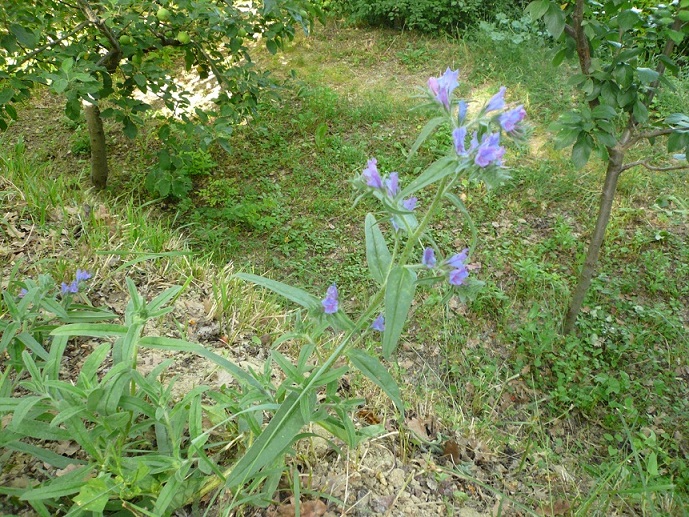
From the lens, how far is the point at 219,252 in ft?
11.7

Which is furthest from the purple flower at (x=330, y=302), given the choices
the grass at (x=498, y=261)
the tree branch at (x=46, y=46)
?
the tree branch at (x=46, y=46)

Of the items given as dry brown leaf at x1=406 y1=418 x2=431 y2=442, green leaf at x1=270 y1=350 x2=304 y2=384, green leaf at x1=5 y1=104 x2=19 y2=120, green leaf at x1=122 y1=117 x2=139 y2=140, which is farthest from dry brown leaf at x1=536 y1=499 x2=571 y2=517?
green leaf at x1=5 y1=104 x2=19 y2=120

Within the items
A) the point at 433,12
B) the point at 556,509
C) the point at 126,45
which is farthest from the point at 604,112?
Answer: the point at 433,12

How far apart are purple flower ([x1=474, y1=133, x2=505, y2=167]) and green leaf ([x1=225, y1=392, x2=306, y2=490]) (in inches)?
27.9

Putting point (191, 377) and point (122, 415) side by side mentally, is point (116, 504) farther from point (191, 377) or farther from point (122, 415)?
point (191, 377)

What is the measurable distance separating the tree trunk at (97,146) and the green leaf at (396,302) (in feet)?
10.4

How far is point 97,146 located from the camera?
12.4 feet

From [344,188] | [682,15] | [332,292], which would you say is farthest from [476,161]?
[344,188]

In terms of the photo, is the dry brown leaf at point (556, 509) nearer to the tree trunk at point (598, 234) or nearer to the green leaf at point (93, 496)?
the tree trunk at point (598, 234)

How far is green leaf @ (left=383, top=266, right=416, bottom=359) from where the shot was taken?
45.9 inches

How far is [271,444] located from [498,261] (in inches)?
102

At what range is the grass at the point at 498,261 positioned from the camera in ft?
8.04

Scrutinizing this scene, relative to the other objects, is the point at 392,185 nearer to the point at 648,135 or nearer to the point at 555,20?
the point at 555,20

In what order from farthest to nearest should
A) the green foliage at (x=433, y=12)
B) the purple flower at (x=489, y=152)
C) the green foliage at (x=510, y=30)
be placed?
the green foliage at (x=433, y=12) → the green foliage at (x=510, y=30) → the purple flower at (x=489, y=152)
